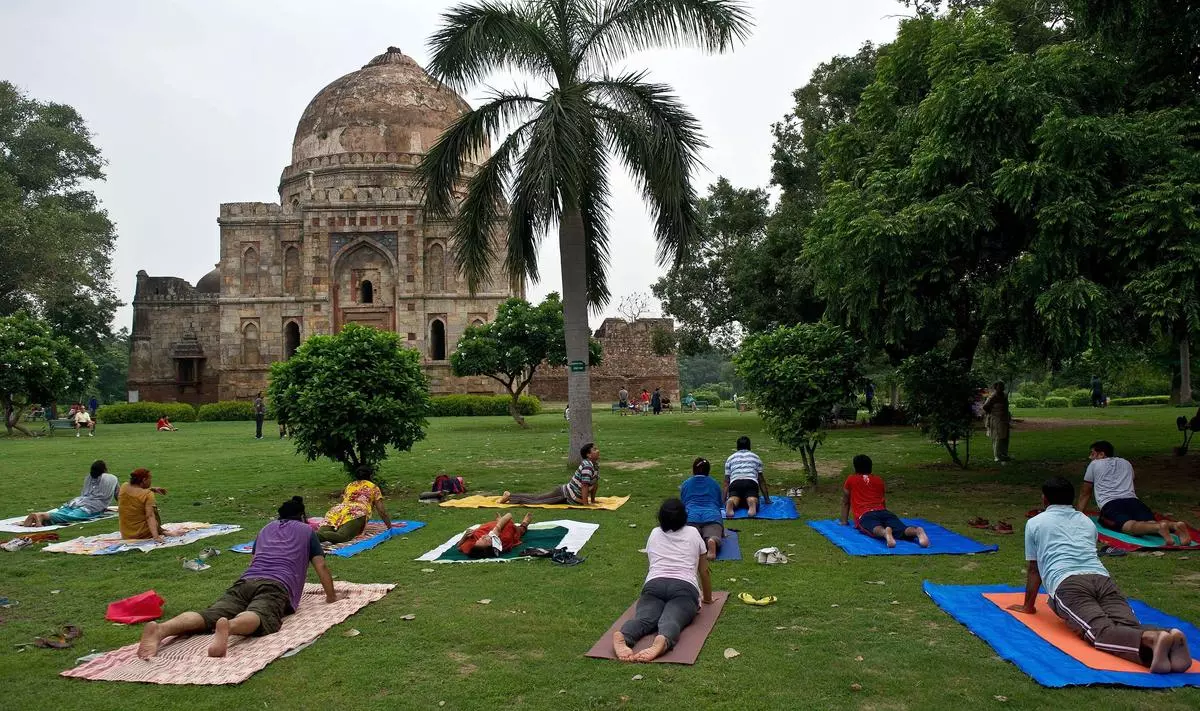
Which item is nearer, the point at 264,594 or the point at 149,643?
the point at 149,643

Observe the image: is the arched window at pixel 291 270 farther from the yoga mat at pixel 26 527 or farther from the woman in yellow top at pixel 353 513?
the woman in yellow top at pixel 353 513

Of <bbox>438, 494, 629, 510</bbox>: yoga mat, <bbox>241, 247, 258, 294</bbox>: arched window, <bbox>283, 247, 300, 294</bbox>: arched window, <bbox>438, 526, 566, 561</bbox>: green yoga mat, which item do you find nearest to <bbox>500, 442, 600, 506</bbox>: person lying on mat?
<bbox>438, 494, 629, 510</bbox>: yoga mat

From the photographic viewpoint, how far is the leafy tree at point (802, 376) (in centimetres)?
1167

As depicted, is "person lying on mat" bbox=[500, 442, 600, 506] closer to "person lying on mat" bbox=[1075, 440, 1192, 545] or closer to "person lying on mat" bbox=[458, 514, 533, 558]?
"person lying on mat" bbox=[458, 514, 533, 558]

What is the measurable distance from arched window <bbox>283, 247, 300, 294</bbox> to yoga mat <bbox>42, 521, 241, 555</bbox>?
30.7m

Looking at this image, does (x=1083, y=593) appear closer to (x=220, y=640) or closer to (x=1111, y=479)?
(x=1111, y=479)

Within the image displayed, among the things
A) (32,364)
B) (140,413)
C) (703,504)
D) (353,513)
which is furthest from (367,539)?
(140,413)

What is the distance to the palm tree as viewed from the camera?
12.2 metres

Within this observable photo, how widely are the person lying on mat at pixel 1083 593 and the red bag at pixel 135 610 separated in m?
5.87

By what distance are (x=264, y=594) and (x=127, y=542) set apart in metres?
3.94

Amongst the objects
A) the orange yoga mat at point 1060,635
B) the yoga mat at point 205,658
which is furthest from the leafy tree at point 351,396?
the orange yoga mat at point 1060,635

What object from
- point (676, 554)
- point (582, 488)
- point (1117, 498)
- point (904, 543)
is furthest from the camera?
point (582, 488)

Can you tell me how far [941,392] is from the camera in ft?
42.4

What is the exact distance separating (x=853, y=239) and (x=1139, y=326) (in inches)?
139
